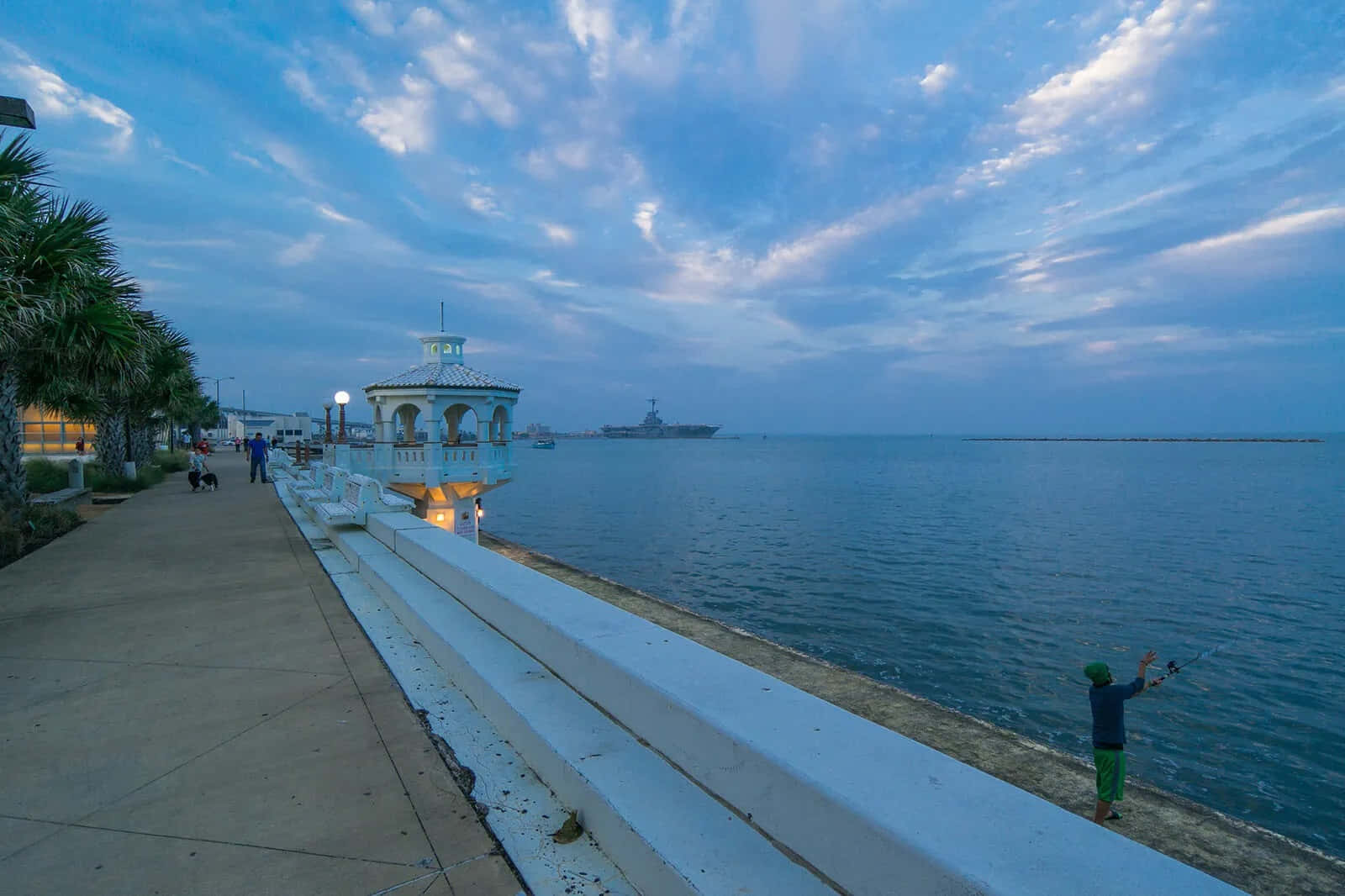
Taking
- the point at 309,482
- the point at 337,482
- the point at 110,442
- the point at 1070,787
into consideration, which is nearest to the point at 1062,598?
the point at 1070,787

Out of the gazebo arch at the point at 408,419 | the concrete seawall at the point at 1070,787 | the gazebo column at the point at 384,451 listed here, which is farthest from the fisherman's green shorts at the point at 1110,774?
the gazebo arch at the point at 408,419

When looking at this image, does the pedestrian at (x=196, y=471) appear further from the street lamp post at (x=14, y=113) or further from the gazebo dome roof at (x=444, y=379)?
the street lamp post at (x=14, y=113)

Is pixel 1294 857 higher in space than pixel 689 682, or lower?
lower

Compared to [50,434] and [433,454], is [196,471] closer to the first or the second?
[433,454]

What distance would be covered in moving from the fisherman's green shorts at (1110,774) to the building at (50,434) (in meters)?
36.8

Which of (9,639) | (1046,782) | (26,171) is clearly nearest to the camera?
(9,639)

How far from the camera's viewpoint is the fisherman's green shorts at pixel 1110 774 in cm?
652

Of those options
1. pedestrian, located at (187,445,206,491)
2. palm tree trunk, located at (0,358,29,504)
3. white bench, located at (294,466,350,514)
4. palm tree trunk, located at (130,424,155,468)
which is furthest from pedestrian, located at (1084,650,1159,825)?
palm tree trunk, located at (130,424,155,468)

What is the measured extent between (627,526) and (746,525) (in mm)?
7430

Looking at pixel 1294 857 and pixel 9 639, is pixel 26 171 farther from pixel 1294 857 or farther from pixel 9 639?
pixel 1294 857

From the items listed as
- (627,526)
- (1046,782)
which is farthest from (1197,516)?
(1046,782)

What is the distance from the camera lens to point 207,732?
4.00 meters

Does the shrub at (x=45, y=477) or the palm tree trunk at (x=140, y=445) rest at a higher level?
the palm tree trunk at (x=140, y=445)

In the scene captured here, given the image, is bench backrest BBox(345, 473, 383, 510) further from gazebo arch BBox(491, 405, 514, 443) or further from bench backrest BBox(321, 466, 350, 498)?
gazebo arch BBox(491, 405, 514, 443)
